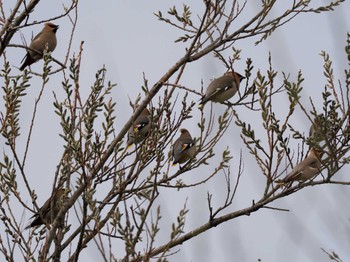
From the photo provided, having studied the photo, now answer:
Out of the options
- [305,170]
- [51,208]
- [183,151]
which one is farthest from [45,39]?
[51,208]

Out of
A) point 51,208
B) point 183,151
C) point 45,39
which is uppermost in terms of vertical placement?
point 45,39

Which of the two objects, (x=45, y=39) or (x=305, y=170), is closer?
(x=305, y=170)

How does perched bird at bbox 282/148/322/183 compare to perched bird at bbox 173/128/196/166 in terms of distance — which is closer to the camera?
perched bird at bbox 282/148/322/183

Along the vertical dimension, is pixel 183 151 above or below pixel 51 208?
above

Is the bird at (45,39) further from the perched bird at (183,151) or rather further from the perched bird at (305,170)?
the perched bird at (305,170)

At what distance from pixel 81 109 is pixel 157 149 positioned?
1.89ft

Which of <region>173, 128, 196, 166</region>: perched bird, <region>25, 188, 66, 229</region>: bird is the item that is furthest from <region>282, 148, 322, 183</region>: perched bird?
<region>25, 188, 66, 229</region>: bird

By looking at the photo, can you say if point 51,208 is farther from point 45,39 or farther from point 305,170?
point 45,39

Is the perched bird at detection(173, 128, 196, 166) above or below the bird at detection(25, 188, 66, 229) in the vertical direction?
above

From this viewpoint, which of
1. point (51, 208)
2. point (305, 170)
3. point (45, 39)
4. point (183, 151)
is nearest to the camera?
point (51, 208)

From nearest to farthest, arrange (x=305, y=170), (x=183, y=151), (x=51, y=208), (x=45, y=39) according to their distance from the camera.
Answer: (x=51, y=208)
(x=305, y=170)
(x=183, y=151)
(x=45, y=39)

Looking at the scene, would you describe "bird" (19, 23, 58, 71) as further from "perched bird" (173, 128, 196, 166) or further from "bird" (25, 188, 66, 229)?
"bird" (25, 188, 66, 229)

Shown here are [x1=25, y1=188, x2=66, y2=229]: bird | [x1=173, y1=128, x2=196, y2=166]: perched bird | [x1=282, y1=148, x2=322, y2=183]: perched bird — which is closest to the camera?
[x1=25, y1=188, x2=66, y2=229]: bird

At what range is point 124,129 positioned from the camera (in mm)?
5891
